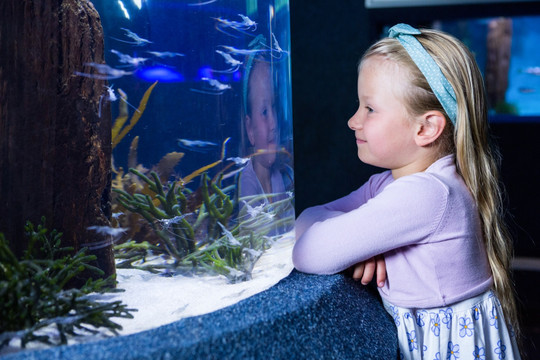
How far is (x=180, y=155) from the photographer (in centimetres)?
85

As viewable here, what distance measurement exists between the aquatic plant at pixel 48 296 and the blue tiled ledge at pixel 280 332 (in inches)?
1.6

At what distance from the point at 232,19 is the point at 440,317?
0.68 metres

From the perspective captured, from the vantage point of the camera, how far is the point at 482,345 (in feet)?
3.31

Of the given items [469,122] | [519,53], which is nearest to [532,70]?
[519,53]

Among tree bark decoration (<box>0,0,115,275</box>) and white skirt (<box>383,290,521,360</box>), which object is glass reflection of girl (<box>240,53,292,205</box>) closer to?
tree bark decoration (<box>0,0,115,275</box>)

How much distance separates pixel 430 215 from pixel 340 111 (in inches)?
92.1

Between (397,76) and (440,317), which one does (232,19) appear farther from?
(440,317)

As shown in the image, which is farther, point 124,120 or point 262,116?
point 262,116

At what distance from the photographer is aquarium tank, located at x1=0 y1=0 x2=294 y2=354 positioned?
795mm

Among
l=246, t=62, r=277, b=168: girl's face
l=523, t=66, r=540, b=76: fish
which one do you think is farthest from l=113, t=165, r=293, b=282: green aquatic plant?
l=523, t=66, r=540, b=76: fish

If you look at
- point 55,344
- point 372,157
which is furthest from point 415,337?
point 55,344

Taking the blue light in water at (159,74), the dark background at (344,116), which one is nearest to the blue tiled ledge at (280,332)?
the blue light in water at (159,74)

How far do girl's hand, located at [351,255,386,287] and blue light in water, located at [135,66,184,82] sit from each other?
52 centimetres

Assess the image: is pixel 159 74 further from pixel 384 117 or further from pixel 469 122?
pixel 469 122
